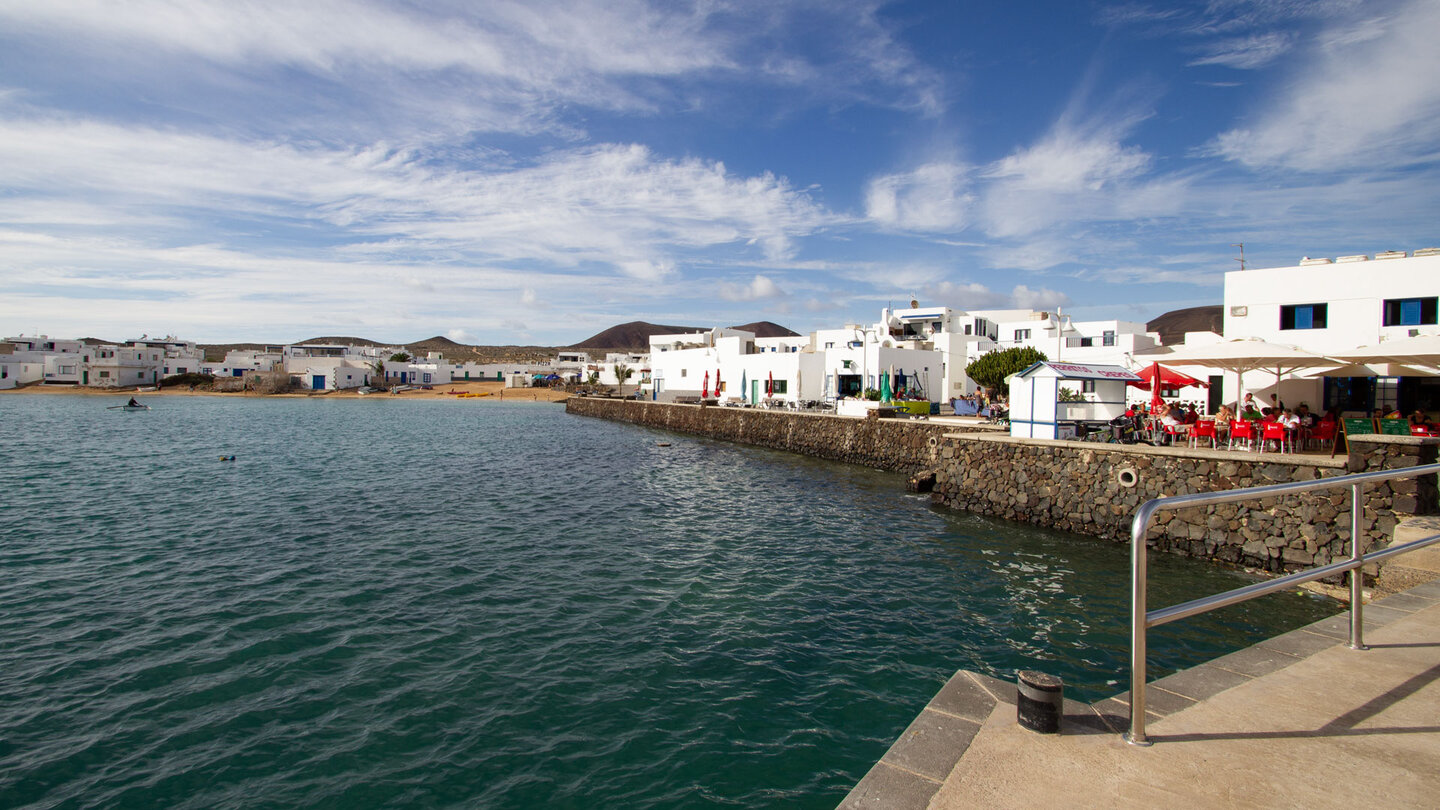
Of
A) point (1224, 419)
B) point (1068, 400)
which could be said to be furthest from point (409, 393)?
point (1224, 419)

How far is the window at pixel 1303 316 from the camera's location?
21938 millimetres

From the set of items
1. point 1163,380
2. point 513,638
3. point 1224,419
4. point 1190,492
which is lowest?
point 513,638

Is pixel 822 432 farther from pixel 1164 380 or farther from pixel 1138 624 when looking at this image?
pixel 1138 624

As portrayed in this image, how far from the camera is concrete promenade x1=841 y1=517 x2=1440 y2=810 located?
3297 mm

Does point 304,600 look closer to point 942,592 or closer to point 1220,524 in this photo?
point 942,592

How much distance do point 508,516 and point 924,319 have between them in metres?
42.9

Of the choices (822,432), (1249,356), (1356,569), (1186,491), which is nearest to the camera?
(1356,569)

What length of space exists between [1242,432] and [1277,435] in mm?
1206

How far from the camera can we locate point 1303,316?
2228 cm

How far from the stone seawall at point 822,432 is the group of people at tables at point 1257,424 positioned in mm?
6798

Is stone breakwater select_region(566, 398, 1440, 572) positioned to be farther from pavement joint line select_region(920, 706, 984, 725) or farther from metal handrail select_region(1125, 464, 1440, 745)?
pavement joint line select_region(920, 706, 984, 725)

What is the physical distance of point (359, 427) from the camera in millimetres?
51344

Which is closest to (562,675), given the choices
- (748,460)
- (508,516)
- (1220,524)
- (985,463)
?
(508,516)

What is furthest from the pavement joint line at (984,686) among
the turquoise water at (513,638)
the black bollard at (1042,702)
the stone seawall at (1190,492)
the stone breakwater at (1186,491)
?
the stone seawall at (1190,492)
